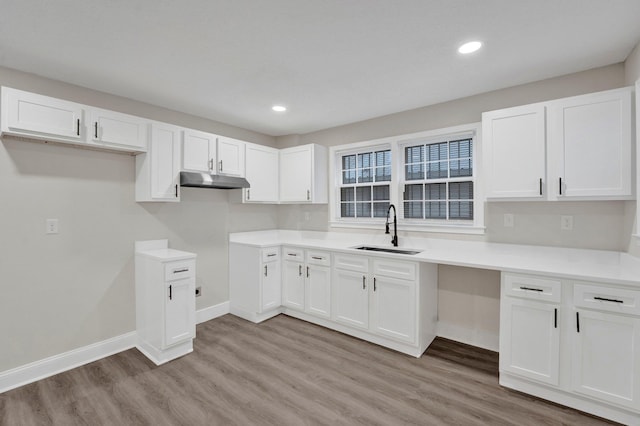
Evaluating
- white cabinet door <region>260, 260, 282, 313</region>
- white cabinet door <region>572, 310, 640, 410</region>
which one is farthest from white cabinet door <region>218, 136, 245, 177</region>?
white cabinet door <region>572, 310, 640, 410</region>

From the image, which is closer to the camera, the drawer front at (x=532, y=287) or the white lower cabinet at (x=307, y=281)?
the drawer front at (x=532, y=287)

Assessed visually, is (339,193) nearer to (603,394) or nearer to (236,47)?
(236,47)

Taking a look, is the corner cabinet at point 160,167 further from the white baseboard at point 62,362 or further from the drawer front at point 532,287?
the drawer front at point 532,287

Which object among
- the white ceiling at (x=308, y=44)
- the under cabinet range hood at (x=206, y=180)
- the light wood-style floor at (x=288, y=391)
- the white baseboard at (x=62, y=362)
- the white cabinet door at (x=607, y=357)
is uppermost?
the white ceiling at (x=308, y=44)

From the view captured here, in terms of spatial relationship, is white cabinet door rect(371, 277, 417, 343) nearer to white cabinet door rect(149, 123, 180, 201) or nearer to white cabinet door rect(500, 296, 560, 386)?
white cabinet door rect(500, 296, 560, 386)

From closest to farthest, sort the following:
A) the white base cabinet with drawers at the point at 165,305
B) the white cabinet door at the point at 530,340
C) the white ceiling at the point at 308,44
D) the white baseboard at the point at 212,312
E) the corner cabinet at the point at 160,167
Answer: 1. the white ceiling at the point at 308,44
2. the white cabinet door at the point at 530,340
3. the white base cabinet with drawers at the point at 165,305
4. the corner cabinet at the point at 160,167
5. the white baseboard at the point at 212,312

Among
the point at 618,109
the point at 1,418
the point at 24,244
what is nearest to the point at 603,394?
the point at 618,109

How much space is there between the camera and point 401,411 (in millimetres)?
2092

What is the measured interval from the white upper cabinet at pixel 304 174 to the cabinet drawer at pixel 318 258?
83 cm

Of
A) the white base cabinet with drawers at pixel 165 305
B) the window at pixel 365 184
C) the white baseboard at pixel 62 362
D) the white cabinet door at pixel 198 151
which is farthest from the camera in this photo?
the window at pixel 365 184

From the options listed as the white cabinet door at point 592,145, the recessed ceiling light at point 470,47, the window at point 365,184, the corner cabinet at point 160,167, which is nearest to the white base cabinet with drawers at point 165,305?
the corner cabinet at point 160,167

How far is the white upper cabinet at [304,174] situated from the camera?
410cm

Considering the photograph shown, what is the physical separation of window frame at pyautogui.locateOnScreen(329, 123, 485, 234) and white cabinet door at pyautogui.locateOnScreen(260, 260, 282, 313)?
105cm

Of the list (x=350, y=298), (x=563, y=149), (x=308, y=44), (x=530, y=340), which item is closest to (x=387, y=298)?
(x=350, y=298)
